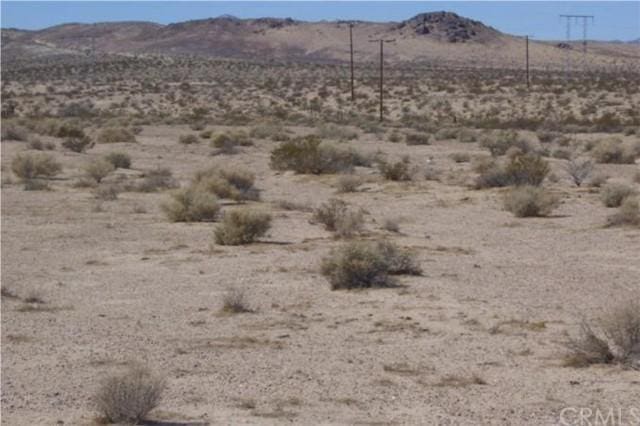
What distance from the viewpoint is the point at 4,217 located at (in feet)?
91.9

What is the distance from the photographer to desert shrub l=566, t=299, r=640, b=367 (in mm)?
13172

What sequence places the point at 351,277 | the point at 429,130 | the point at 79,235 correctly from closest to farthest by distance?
the point at 351,277, the point at 79,235, the point at 429,130

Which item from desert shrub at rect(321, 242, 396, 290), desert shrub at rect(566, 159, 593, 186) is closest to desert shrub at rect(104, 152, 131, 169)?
desert shrub at rect(566, 159, 593, 186)

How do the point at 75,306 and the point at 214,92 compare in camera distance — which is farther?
the point at 214,92

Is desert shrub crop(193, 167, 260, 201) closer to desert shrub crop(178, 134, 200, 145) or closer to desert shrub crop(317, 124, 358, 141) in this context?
desert shrub crop(178, 134, 200, 145)

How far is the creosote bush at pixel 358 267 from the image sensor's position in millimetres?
18500

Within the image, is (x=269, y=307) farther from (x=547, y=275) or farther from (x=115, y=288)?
(x=547, y=275)

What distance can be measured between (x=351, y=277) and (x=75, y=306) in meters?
4.18

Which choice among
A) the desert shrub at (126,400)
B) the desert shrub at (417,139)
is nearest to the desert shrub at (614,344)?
the desert shrub at (126,400)

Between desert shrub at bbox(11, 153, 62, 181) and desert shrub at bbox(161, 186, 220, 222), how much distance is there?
10.0 meters

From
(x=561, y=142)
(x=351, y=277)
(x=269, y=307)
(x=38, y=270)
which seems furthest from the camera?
(x=561, y=142)

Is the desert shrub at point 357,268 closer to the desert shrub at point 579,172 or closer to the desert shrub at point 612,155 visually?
the desert shrub at point 579,172

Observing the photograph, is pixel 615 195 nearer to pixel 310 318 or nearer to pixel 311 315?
pixel 311 315

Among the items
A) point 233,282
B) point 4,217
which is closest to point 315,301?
point 233,282
